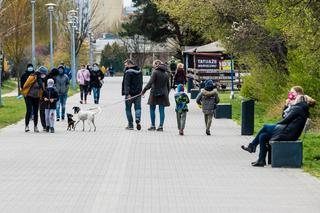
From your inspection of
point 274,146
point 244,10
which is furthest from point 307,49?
point 244,10

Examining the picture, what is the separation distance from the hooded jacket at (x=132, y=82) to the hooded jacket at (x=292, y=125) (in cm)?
876

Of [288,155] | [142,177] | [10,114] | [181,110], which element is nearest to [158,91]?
[181,110]

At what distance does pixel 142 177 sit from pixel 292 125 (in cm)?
298

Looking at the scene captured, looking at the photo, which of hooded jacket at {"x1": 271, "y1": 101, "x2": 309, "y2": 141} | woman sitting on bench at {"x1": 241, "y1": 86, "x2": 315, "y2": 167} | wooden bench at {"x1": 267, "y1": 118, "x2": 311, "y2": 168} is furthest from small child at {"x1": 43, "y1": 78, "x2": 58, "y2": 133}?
wooden bench at {"x1": 267, "y1": 118, "x2": 311, "y2": 168}

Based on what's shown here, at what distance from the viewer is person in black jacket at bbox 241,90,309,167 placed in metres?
15.0

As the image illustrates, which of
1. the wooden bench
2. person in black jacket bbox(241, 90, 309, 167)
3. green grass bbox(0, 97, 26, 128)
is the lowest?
green grass bbox(0, 97, 26, 128)

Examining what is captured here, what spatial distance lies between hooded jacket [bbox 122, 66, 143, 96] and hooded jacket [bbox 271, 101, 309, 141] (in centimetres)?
876

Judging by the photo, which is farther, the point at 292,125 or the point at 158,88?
the point at 158,88

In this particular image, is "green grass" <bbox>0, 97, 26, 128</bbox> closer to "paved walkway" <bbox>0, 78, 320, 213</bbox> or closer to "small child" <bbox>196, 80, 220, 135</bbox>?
"paved walkway" <bbox>0, 78, 320, 213</bbox>

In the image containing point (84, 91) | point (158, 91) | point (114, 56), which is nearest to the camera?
point (158, 91)

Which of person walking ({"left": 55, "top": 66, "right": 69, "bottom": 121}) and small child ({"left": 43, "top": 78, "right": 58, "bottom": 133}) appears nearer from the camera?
small child ({"left": 43, "top": 78, "right": 58, "bottom": 133})

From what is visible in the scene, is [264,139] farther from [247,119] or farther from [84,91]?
[84,91]

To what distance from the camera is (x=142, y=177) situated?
44.6ft

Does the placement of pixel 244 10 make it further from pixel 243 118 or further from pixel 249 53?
pixel 243 118
